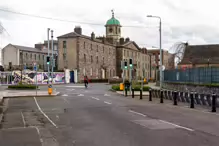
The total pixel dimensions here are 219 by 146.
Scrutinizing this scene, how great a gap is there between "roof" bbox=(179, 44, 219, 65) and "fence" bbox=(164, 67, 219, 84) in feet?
136

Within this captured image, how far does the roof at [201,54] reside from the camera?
266ft

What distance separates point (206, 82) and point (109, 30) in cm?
7517

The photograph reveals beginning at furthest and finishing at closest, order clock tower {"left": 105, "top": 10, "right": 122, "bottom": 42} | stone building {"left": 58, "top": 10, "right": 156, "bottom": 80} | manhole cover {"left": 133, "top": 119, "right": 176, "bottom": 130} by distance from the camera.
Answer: clock tower {"left": 105, "top": 10, "right": 122, "bottom": 42}
stone building {"left": 58, "top": 10, "right": 156, "bottom": 80}
manhole cover {"left": 133, "top": 119, "right": 176, "bottom": 130}

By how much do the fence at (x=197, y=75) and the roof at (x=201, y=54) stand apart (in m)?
41.5

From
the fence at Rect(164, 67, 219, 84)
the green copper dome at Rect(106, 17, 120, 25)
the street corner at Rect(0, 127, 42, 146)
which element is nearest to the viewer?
the street corner at Rect(0, 127, 42, 146)

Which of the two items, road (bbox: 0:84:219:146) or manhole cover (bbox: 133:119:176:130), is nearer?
road (bbox: 0:84:219:146)

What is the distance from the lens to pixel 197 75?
31578 millimetres

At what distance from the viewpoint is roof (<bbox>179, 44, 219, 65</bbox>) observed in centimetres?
8112

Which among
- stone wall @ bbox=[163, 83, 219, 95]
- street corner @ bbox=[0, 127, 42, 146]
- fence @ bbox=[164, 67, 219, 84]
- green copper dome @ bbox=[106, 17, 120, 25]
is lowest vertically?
street corner @ bbox=[0, 127, 42, 146]

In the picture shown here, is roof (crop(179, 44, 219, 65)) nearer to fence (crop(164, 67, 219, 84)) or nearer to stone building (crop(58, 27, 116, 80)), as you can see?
stone building (crop(58, 27, 116, 80))

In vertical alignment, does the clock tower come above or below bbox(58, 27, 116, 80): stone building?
above

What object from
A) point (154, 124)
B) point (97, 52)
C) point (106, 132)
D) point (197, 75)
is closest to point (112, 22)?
point (97, 52)

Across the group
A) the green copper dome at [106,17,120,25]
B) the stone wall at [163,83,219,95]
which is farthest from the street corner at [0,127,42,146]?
the green copper dome at [106,17,120,25]

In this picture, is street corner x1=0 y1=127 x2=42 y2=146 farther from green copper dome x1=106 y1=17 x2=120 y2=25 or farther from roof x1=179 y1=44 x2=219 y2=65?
green copper dome x1=106 y1=17 x2=120 y2=25
